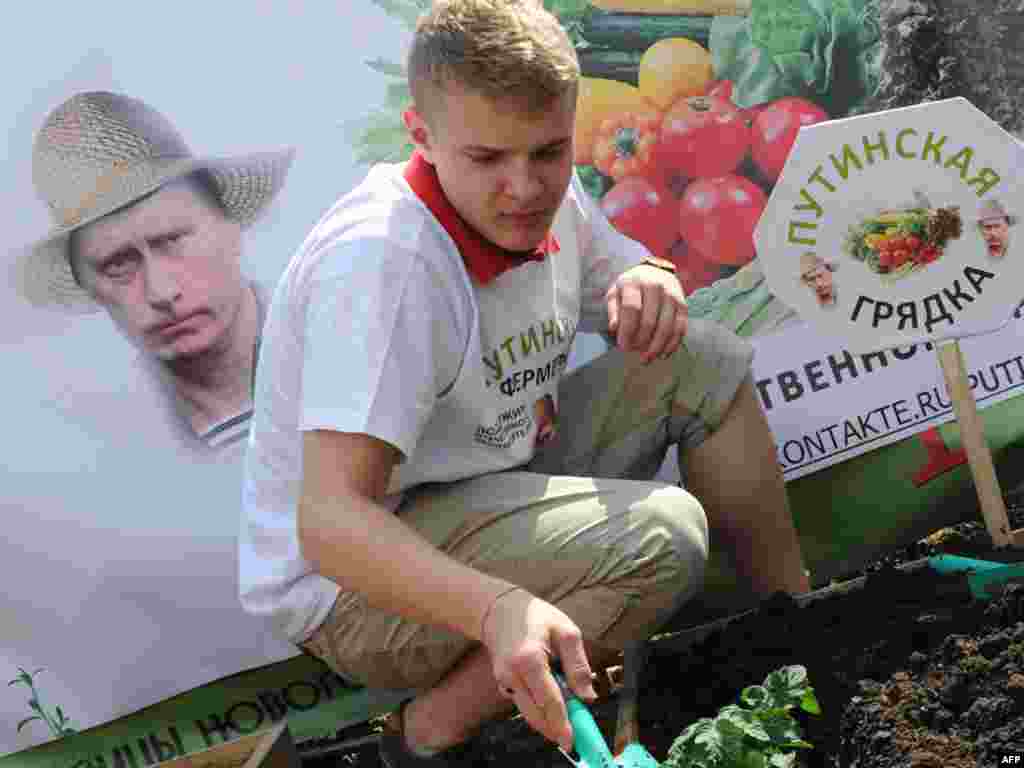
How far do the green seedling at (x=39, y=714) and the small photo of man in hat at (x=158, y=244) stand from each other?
53 centimetres

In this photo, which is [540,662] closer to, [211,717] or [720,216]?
[211,717]

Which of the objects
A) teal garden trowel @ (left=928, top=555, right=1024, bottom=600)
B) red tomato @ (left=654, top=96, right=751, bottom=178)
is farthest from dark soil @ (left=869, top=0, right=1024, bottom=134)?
teal garden trowel @ (left=928, top=555, right=1024, bottom=600)

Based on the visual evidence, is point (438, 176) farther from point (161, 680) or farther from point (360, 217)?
point (161, 680)

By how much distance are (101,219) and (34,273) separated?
0.49 feet

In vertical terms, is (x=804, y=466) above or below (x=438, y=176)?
below

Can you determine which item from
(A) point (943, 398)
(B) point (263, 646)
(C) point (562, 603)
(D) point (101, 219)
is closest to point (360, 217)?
(C) point (562, 603)

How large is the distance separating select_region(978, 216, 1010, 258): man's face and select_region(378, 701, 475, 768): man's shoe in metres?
1.07

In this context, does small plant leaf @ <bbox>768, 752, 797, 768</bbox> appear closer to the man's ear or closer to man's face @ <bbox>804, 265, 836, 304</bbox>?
man's face @ <bbox>804, 265, 836, 304</bbox>

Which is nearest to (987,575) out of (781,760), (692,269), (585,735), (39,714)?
(781,760)

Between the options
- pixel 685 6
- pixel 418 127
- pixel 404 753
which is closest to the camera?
pixel 418 127

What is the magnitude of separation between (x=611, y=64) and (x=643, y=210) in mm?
277

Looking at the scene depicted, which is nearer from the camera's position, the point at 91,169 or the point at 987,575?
the point at 987,575

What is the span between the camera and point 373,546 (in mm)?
1876

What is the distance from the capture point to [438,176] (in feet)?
7.07
